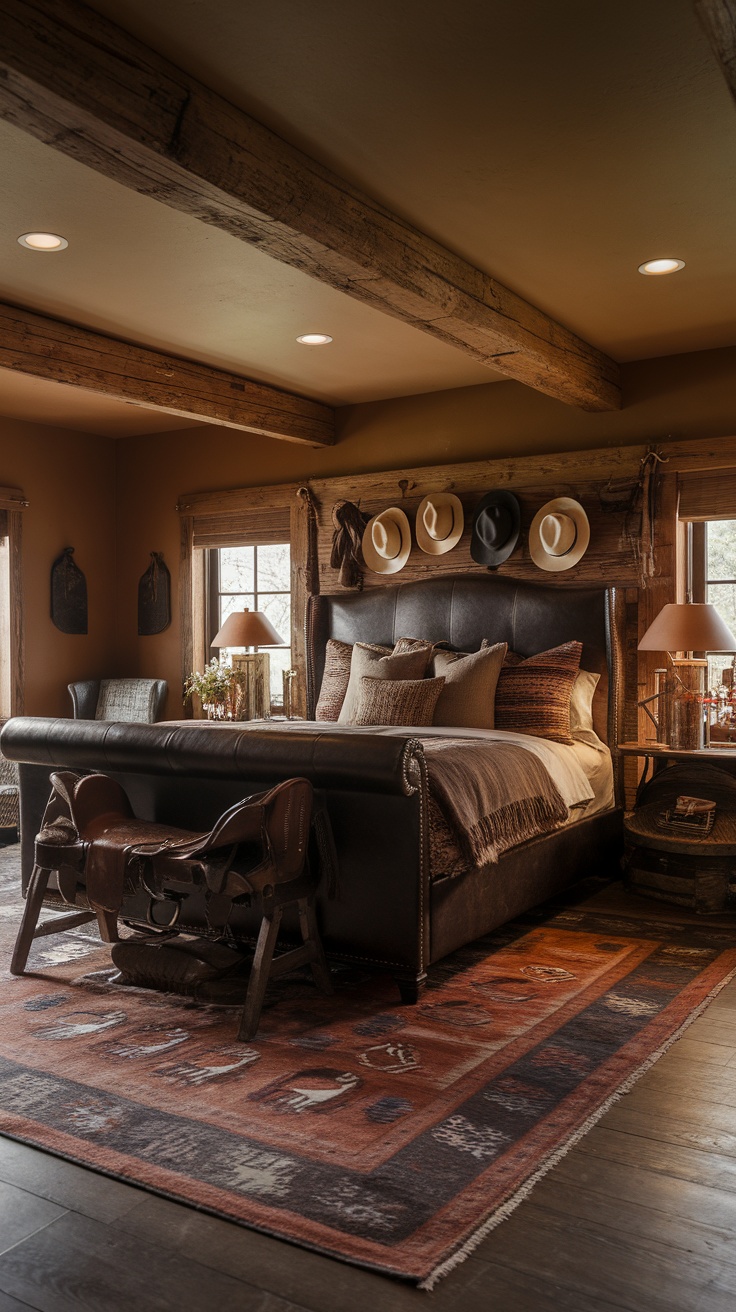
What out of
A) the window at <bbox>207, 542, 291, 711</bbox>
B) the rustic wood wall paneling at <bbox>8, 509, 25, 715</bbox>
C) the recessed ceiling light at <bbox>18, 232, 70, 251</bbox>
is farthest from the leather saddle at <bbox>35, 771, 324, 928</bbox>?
the rustic wood wall paneling at <bbox>8, 509, 25, 715</bbox>

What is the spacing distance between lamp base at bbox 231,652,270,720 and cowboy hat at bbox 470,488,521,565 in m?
1.49

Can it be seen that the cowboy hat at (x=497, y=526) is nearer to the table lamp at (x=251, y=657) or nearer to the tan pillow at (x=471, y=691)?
the tan pillow at (x=471, y=691)

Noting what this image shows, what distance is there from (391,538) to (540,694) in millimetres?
1561

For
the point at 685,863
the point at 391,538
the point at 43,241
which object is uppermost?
the point at 43,241

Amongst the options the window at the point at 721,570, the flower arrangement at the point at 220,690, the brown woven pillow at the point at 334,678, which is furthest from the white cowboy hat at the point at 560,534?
the flower arrangement at the point at 220,690

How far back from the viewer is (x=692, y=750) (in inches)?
185

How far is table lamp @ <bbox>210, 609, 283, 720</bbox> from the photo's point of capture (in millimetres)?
6039

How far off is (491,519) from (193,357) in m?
1.78

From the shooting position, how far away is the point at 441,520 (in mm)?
5766

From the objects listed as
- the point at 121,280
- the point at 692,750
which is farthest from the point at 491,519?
the point at 121,280

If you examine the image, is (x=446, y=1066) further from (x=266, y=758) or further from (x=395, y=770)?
(x=266, y=758)

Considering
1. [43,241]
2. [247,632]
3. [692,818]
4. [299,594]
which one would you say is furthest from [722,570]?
[43,241]

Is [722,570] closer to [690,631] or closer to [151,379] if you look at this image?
[690,631]

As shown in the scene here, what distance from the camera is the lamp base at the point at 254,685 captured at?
6.15m
